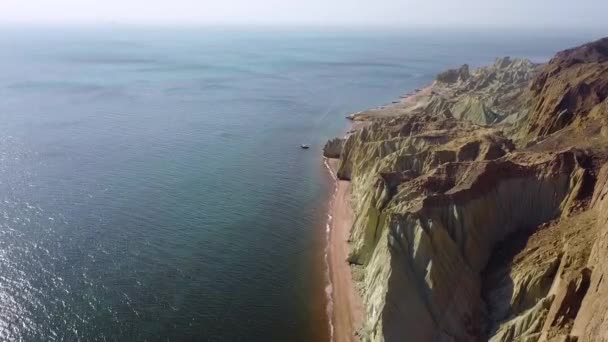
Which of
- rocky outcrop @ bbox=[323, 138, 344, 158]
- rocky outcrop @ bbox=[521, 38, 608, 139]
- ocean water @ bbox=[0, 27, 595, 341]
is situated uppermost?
rocky outcrop @ bbox=[521, 38, 608, 139]

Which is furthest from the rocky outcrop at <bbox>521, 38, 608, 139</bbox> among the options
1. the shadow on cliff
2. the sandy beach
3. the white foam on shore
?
the white foam on shore

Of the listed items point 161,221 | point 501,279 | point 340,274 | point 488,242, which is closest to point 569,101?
point 488,242

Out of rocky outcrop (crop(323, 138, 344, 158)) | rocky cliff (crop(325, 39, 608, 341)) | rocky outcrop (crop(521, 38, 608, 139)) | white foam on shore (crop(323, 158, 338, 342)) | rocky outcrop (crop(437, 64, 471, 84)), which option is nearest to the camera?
rocky cliff (crop(325, 39, 608, 341))

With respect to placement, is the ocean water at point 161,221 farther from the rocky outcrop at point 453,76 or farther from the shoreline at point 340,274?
the rocky outcrop at point 453,76

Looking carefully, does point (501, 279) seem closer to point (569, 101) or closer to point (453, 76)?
point (569, 101)

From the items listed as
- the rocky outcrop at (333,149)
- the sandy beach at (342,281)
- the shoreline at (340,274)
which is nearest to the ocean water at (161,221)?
the shoreline at (340,274)

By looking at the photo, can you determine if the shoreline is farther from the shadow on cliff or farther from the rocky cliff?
the shadow on cliff
